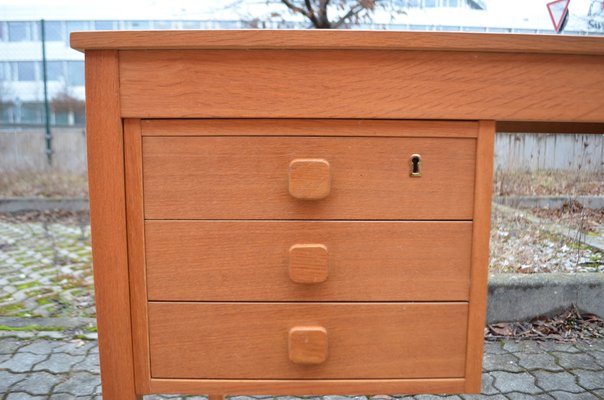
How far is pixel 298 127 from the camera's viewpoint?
2.79 feet

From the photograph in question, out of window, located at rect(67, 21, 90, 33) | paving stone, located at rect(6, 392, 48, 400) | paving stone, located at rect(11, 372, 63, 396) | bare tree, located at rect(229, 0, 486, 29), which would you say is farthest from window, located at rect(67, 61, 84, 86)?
paving stone, located at rect(6, 392, 48, 400)

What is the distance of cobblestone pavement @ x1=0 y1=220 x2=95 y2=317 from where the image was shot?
8.20 feet

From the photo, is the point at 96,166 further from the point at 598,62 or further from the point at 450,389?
the point at 598,62

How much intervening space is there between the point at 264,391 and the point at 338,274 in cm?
29

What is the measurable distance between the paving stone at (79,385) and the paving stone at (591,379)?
1923 millimetres

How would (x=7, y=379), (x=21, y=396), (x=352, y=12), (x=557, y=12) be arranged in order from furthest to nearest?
(x=352, y=12), (x=557, y=12), (x=7, y=379), (x=21, y=396)

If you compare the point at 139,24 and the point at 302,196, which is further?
the point at 139,24

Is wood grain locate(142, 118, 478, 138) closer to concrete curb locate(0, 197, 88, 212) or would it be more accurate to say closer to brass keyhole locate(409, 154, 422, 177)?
brass keyhole locate(409, 154, 422, 177)

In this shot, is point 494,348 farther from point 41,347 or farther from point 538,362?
point 41,347

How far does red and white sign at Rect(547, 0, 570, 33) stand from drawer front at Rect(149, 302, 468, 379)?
2.08 meters

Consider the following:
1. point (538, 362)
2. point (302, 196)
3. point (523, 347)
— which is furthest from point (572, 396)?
point (302, 196)

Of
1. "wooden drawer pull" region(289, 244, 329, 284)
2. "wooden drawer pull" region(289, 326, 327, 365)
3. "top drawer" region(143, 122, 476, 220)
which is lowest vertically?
"wooden drawer pull" region(289, 326, 327, 365)

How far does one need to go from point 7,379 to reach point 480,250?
1.89 m

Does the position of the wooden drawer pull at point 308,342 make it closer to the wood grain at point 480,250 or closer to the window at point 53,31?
the wood grain at point 480,250
